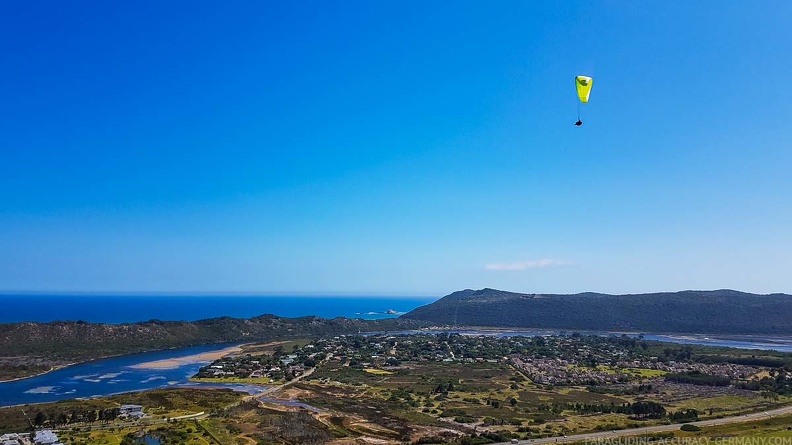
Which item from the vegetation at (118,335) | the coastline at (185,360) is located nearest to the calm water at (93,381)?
the coastline at (185,360)

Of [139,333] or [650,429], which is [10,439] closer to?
[650,429]

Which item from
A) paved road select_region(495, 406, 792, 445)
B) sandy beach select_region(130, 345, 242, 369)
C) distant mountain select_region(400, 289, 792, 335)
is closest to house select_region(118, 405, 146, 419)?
paved road select_region(495, 406, 792, 445)

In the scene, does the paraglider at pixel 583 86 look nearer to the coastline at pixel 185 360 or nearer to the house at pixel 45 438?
the house at pixel 45 438

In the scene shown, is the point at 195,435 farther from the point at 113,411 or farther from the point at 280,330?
the point at 280,330

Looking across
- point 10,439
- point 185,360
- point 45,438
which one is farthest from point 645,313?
point 10,439

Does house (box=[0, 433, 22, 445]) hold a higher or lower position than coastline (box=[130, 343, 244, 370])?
higher

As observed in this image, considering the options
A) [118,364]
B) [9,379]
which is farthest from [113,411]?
[118,364]

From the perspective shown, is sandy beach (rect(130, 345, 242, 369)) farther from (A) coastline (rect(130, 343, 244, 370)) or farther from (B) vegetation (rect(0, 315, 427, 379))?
(B) vegetation (rect(0, 315, 427, 379))
